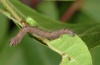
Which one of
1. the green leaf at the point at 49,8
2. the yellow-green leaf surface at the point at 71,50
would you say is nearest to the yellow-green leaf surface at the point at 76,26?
the yellow-green leaf surface at the point at 71,50

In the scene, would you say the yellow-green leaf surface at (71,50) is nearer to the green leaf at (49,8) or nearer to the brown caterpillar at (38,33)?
the brown caterpillar at (38,33)

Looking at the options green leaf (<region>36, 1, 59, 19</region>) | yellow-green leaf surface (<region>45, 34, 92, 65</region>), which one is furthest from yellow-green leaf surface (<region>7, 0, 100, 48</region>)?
green leaf (<region>36, 1, 59, 19</region>)

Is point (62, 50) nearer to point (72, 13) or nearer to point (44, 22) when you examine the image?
point (44, 22)

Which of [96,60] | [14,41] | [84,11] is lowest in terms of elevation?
[14,41]

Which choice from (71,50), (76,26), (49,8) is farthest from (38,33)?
(49,8)

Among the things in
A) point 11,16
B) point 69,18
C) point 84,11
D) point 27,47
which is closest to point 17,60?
point 27,47

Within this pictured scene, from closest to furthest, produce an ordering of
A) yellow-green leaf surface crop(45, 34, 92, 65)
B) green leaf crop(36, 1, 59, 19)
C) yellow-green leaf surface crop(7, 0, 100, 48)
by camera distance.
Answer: yellow-green leaf surface crop(45, 34, 92, 65), yellow-green leaf surface crop(7, 0, 100, 48), green leaf crop(36, 1, 59, 19)

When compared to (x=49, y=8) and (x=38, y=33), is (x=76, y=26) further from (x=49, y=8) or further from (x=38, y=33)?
(x=49, y=8)

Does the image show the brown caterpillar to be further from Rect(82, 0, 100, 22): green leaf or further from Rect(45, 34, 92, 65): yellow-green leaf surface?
Rect(82, 0, 100, 22): green leaf

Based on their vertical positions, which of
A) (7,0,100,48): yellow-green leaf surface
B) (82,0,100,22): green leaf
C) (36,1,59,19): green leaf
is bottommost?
(7,0,100,48): yellow-green leaf surface
